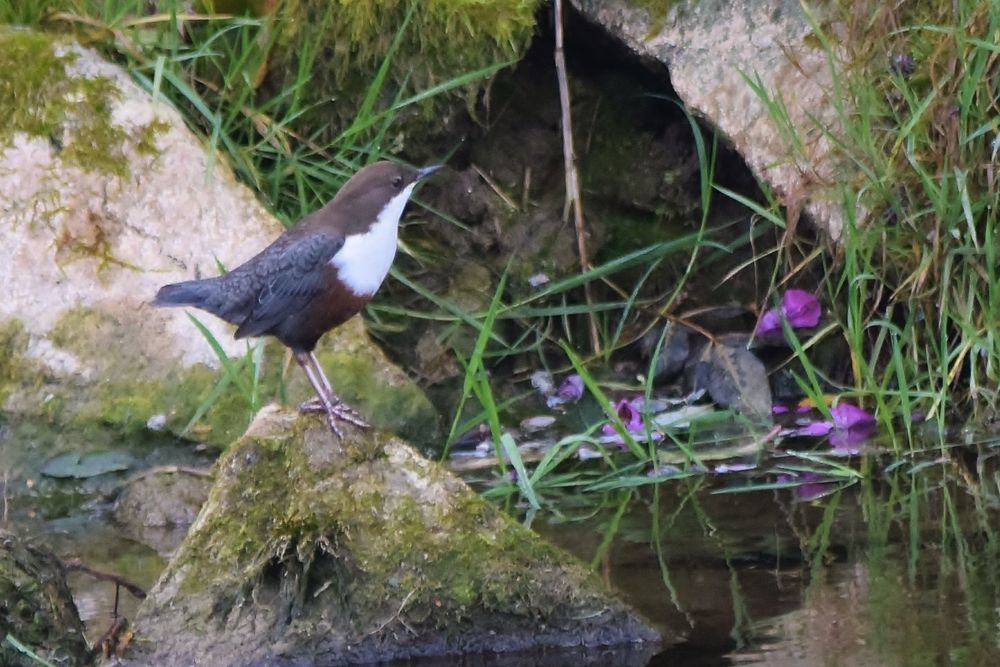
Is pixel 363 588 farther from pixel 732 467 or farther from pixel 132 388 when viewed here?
pixel 132 388

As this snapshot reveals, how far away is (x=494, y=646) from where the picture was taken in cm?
341

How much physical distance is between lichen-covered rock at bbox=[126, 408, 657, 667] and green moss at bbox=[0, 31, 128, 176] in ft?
7.32

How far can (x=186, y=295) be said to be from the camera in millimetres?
4402

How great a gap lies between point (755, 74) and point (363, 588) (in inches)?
97.5

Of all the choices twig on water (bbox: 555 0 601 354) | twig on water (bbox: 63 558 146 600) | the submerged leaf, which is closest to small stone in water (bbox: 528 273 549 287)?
twig on water (bbox: 555 0 601 354)

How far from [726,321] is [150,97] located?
2.10m

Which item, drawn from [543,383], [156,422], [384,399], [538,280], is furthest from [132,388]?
[538,280]

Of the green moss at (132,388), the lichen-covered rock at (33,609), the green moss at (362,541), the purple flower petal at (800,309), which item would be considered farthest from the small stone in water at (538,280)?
the lichen-covered rock at (33,609)

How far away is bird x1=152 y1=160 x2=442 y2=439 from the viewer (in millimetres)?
4145

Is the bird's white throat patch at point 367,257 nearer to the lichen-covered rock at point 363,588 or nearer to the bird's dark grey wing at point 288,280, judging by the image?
the bird's dark grey wing at point 288,280

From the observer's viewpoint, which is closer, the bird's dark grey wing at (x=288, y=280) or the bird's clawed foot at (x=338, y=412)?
the bird's clawed foot at (x=338, y=412)

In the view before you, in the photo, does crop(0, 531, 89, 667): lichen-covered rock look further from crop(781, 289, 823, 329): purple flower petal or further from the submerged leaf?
crop(781, 289, 823, 329): purple flower petal

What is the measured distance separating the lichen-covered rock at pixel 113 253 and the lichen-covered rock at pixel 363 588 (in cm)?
154

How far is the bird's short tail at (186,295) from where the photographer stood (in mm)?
4395
